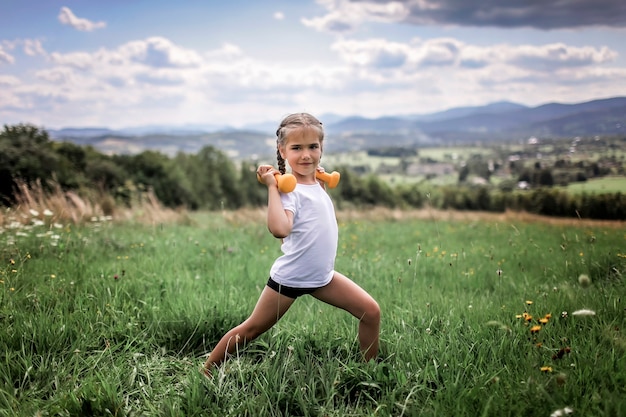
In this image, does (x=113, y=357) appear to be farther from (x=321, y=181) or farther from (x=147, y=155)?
(x=147, y=155)

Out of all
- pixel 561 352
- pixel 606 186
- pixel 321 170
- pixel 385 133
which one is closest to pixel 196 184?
pixel 606 186

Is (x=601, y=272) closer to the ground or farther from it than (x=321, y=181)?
closer to the ground

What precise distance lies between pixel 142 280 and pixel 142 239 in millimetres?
2959

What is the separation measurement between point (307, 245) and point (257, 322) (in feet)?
2.15

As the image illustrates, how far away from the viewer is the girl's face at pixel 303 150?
3096 millimetres

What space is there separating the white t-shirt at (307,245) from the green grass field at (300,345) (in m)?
0.59

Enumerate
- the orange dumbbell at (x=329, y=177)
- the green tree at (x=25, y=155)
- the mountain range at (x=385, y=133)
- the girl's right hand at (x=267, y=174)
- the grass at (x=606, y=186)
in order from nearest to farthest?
the girl's right hand at (x=267, y=174)
the orange dumbbell at (x=329, y=177)
the grass at (x=606, y=186)
the green tree at (x=25, y=155)
the mountain range at (x=385, y=133)

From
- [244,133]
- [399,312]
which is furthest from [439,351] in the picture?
[244,133]

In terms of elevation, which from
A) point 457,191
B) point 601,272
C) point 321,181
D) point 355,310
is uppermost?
point 321,181

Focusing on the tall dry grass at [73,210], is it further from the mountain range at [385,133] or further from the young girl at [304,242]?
the mountain range at [385,133]

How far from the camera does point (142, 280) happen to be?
519cm

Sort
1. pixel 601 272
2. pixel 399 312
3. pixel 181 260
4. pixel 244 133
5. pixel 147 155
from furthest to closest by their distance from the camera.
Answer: pixel 244 133
pixel 147 155
pixel 181 260
pixel 601 272
pixel 399 312

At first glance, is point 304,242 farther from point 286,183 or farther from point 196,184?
point 196,184

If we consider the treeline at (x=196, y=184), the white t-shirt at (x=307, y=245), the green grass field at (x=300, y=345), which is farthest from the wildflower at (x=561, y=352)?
the treeline at (x=196, y=184)
